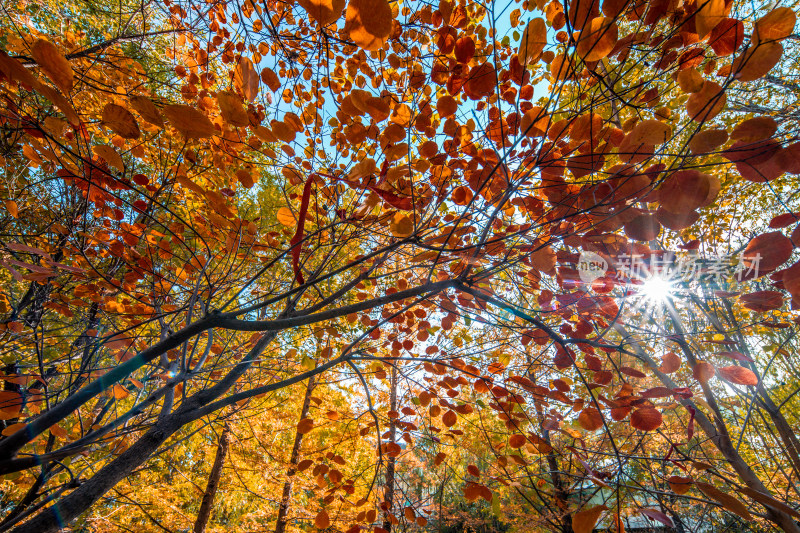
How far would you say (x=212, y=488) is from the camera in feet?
14.8

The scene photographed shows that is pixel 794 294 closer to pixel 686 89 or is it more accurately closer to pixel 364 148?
pixel 686 89

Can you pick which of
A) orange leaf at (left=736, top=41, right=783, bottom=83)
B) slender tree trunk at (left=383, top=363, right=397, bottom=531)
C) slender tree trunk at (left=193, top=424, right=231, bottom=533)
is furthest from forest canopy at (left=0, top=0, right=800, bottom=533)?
slender tree trunk at (left=193, top=424, right=231, bottom=533)

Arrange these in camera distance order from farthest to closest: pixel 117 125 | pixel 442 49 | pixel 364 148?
1. pixel 364 148
2. pixel 442 49
3. pixel 117 125

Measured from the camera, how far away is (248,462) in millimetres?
4324

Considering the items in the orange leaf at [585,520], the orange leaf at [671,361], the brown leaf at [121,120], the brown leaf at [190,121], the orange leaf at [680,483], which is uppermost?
the brown leaf at [121,120]

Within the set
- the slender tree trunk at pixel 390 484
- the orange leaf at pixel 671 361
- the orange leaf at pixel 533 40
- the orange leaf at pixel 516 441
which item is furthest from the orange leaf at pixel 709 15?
the orange leaf at pixel 516 441

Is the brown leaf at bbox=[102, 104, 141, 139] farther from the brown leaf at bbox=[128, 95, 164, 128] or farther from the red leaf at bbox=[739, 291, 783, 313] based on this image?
the red leaf at bbox=[739, 291, 783, 313]

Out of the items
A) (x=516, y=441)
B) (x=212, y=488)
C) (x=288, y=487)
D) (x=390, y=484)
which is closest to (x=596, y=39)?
(x=516, y=441)

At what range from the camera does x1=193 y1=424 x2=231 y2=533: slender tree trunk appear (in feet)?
14.0

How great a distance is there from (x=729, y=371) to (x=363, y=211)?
1.62 meters

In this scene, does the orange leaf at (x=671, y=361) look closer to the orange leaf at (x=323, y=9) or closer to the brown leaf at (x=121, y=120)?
the orange leaf at (x=323, y=9)

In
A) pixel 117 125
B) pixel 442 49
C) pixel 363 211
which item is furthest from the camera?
pixel 442 49

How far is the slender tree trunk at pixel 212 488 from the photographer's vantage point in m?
4.26

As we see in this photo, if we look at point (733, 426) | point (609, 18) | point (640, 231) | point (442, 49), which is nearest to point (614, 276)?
point (640, 231)
